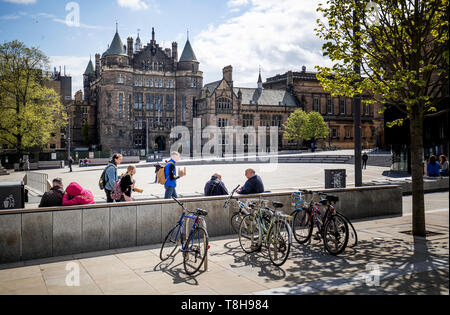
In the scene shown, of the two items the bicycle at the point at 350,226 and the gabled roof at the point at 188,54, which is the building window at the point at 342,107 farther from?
the bicycle at the point at 350,226

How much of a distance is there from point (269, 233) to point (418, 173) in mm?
4311

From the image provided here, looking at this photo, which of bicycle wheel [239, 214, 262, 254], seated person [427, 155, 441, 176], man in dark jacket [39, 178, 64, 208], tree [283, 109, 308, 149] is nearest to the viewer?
bicycle wheel [239, 214, 262, 254]

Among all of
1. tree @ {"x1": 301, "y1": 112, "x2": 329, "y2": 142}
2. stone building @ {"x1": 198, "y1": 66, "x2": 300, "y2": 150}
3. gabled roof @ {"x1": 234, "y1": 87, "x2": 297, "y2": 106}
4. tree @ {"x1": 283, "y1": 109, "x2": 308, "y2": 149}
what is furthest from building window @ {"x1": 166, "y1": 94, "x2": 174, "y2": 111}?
tree @ {"x1": 301, "y1": 112, "x2": 329, "y2": 142}

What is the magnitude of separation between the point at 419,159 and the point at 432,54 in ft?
8.13

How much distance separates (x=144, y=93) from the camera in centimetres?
7944

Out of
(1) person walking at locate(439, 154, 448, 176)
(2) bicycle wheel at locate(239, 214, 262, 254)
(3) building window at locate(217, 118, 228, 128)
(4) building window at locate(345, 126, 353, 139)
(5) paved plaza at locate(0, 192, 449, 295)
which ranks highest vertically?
(3) building window at locate(217, 118, 228, 128)

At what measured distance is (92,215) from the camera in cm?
861

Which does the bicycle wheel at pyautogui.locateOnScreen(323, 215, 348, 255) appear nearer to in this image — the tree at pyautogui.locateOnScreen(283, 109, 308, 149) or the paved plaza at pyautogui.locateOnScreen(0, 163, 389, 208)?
the paved plaza at pyautogui.locateOnScreen(0, 163, 389, 208)

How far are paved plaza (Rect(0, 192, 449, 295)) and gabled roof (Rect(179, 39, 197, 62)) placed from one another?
249 feet

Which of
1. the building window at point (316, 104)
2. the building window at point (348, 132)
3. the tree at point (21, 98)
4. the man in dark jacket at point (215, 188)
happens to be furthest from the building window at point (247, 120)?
the man in dark jacket at point (215, 188)

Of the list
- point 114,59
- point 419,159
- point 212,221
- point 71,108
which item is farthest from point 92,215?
point 71,108

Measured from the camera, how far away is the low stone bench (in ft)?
25.8

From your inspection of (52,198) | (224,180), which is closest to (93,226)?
(52,198)
